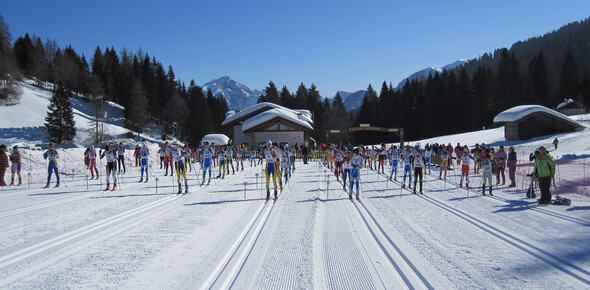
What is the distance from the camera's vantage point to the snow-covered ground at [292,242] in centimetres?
521

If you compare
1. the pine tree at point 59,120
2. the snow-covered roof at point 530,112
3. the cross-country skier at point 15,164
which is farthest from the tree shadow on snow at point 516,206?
the pine tree at point 59,120

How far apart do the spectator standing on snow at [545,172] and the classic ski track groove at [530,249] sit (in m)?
3.57

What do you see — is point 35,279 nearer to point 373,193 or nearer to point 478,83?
point 373,193

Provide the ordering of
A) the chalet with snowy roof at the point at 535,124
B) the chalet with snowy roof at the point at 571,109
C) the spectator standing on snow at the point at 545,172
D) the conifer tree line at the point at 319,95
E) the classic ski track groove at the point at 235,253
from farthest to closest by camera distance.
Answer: the conifer tree line at the point at 319,95 < the chalet with snowy roof at the point at 571,109 < the chalet with snowy roof at the point at 535,124 < the spectator standing on snow at the point at 545,172 < the classic ski track groove at the point at 235,253

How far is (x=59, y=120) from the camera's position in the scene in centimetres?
5434

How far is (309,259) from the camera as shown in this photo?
6.02m

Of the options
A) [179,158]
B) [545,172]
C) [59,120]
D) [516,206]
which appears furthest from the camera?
[59,120]

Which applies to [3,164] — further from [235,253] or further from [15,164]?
[235,253]

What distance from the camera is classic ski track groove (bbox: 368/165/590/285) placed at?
5418 mm

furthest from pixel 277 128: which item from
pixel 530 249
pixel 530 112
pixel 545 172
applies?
pixel 530 249

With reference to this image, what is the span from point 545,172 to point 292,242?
972 centimetres

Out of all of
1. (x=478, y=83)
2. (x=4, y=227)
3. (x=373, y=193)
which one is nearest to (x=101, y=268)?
(x=4, y=227)

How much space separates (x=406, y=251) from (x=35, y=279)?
20.8 ft

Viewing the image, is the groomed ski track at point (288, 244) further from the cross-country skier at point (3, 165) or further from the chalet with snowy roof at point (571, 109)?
the chalet with snowy roof at point (571, 109)
